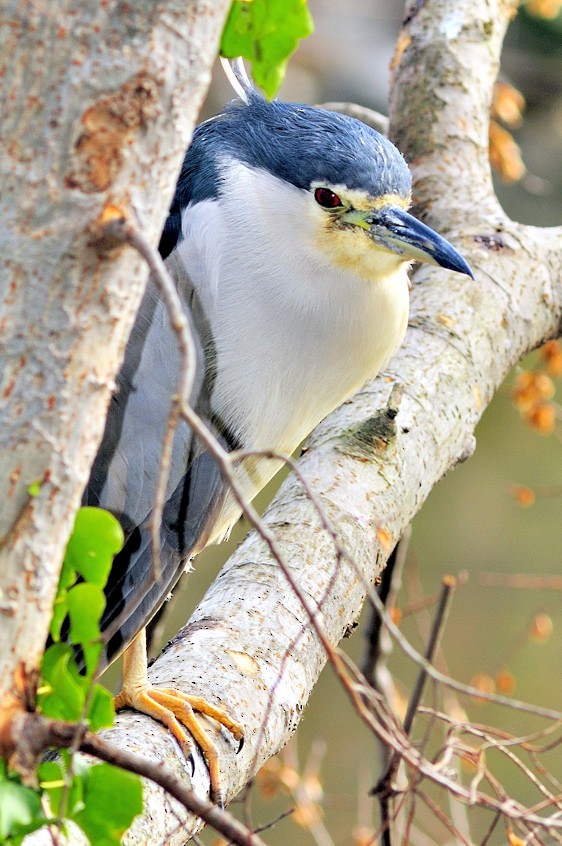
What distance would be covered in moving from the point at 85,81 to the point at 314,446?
930mm

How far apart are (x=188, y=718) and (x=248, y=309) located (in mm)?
505

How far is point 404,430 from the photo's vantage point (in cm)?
144

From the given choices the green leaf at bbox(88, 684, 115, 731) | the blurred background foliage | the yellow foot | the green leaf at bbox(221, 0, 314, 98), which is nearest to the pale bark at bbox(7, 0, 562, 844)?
the yellow foot

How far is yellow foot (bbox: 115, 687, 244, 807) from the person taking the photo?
1.02 meters

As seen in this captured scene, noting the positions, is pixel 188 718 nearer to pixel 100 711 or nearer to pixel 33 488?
pixel 100 711

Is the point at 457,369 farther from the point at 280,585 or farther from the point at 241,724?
the point at 241,724

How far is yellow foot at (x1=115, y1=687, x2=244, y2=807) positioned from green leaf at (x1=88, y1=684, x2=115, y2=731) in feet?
1.06

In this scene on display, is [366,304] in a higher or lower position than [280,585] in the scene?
higher

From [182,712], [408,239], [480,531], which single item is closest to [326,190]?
[408,239]

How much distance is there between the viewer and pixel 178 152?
61 cm

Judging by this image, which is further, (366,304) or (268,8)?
(366,304)

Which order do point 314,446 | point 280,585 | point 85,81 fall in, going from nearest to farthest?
point 85,81
point 280,585
point 314,446

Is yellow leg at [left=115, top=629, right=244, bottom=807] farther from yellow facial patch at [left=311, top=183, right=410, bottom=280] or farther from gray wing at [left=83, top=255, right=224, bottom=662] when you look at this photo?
yellow facial patch at [left=311, top=183, right=410, bottom=280]

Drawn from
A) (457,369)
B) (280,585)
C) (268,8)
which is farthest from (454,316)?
(268,8)
